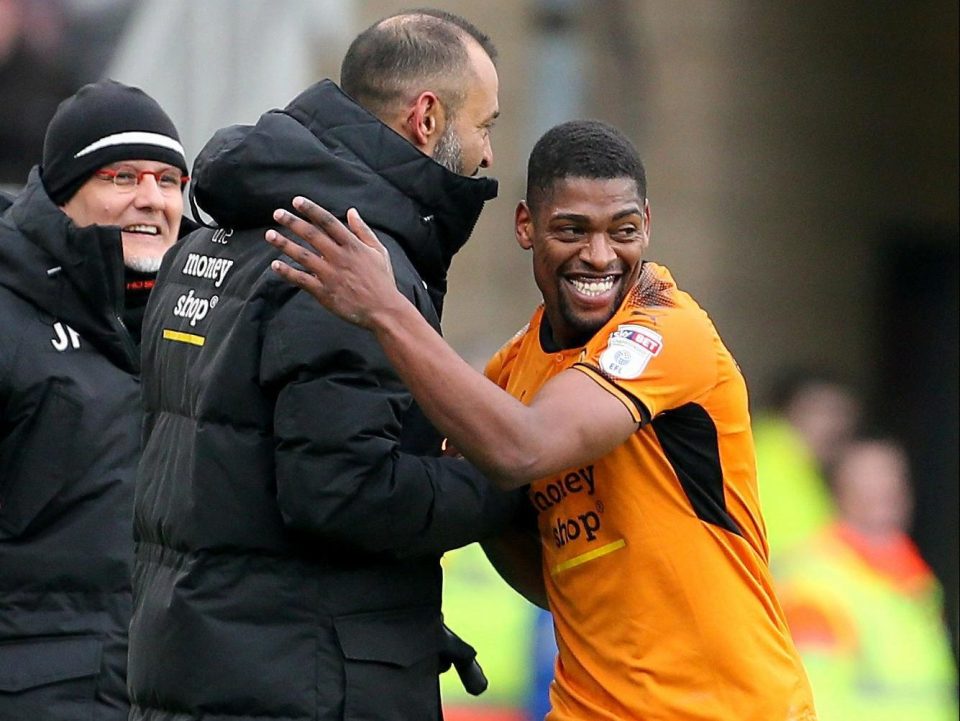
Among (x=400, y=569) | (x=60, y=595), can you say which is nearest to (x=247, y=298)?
(x=400, y=569)

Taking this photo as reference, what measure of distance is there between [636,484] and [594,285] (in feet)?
1.24

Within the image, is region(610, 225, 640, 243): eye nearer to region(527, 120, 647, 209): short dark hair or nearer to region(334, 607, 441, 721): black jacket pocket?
region(527, 120, 647, 209): short dark hair

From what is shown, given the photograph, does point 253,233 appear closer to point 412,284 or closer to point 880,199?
point 412,284

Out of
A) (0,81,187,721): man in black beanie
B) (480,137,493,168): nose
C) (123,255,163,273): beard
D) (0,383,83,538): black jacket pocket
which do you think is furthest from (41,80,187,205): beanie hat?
(480,137,493,168): nose

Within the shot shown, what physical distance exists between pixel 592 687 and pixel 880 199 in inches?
364

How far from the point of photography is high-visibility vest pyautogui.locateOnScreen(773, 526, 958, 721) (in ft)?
21.6

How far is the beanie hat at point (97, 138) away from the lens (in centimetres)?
469

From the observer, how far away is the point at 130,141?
473cm

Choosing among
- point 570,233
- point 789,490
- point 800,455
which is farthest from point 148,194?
point 800,455

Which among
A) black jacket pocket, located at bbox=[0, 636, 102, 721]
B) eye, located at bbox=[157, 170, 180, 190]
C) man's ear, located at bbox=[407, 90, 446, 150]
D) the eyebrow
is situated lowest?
black jacket pocket, located at bbox=[0, 636, 102, 721]

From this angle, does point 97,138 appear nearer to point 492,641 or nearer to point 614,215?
point 614,215

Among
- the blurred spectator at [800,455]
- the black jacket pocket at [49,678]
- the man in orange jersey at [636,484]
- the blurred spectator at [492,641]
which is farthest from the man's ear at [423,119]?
the blurred spectator at [800,455]

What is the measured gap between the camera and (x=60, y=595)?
14.3ft

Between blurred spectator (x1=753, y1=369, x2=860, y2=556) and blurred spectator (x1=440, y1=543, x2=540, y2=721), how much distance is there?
1.11 m
